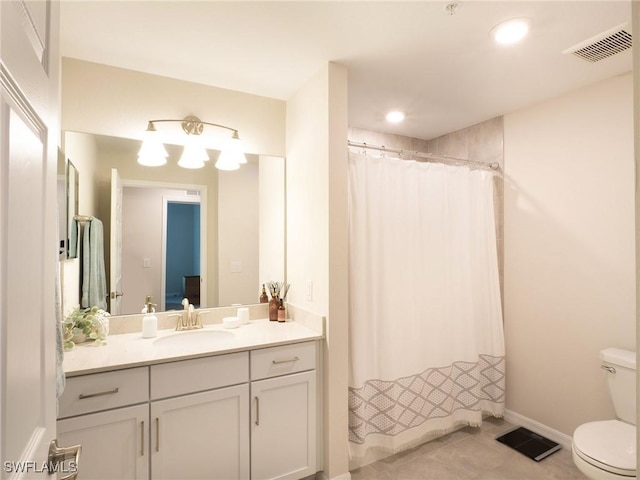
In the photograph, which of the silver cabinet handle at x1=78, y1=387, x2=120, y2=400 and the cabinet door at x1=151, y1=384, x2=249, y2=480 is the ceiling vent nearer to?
the cabinet door at x1=151, y1=384, x2=249, y2=480

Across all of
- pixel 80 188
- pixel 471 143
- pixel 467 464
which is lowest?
pixel 467 464

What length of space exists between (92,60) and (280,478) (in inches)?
101

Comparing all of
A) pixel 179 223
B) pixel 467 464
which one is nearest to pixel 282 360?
pixel 179 223

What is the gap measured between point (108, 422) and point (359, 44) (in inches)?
85.0

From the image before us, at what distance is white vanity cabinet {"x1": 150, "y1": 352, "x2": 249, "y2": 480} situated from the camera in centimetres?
162

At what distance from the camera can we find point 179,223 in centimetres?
233

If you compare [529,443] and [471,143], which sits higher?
[471,143]

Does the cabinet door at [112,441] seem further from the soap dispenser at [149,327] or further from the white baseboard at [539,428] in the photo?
the white baseboard at [539,428]

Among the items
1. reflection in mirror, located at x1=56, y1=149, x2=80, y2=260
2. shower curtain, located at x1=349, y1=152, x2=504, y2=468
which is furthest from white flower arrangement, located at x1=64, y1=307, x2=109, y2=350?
shower curtain, located at x1=349, y1=152, x2=504, y2=468

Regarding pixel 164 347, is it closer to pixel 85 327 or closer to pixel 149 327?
pixel 149 327

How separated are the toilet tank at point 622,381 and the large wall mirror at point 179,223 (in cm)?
209

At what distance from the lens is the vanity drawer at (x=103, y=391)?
145 centimetres

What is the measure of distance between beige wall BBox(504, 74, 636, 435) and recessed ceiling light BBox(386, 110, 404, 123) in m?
0.84

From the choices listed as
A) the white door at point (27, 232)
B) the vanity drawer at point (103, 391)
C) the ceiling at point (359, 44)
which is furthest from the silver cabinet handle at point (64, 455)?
the ceiling at point (359, 44)
